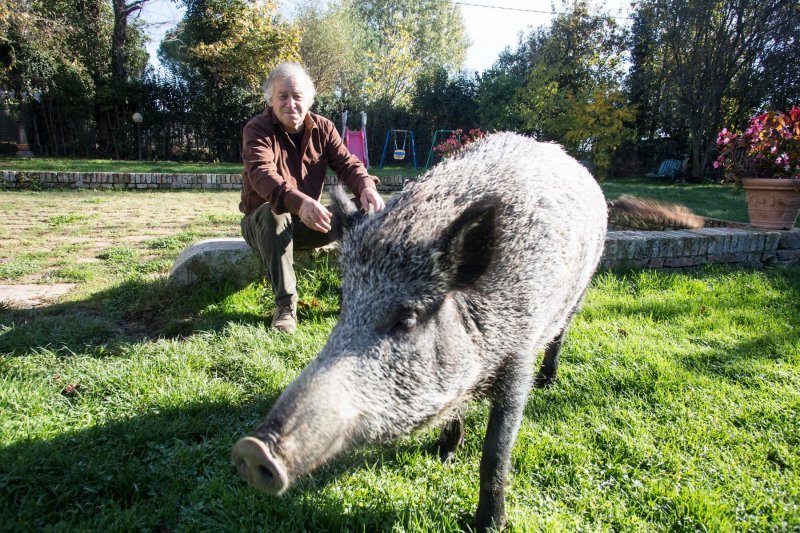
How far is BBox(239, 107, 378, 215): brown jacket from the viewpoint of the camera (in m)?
3.51

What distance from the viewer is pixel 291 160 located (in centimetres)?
394

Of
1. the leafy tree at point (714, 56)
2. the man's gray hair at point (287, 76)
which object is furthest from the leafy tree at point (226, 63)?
the man's gray hair at point (287, 76)

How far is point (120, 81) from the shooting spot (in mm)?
18344

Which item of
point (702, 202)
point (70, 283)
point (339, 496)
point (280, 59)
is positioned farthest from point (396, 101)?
point (339, 496)

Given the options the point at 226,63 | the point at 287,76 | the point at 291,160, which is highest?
the point at 226,63

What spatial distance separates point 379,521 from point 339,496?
228 millimetres

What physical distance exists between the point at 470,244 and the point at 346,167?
7.98 feet

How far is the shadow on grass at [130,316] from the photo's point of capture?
3303 mm

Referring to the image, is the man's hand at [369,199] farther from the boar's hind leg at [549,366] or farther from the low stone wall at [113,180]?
the low stone wall at [113,180]

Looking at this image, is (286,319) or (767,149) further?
(767,149)

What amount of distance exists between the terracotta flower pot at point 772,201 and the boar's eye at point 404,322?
20.1 ft

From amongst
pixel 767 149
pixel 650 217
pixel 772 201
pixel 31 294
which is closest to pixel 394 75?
pixel 650 217

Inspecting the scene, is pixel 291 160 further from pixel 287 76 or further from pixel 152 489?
pixel 152 489

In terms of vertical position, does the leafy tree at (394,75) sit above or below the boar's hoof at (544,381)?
above
